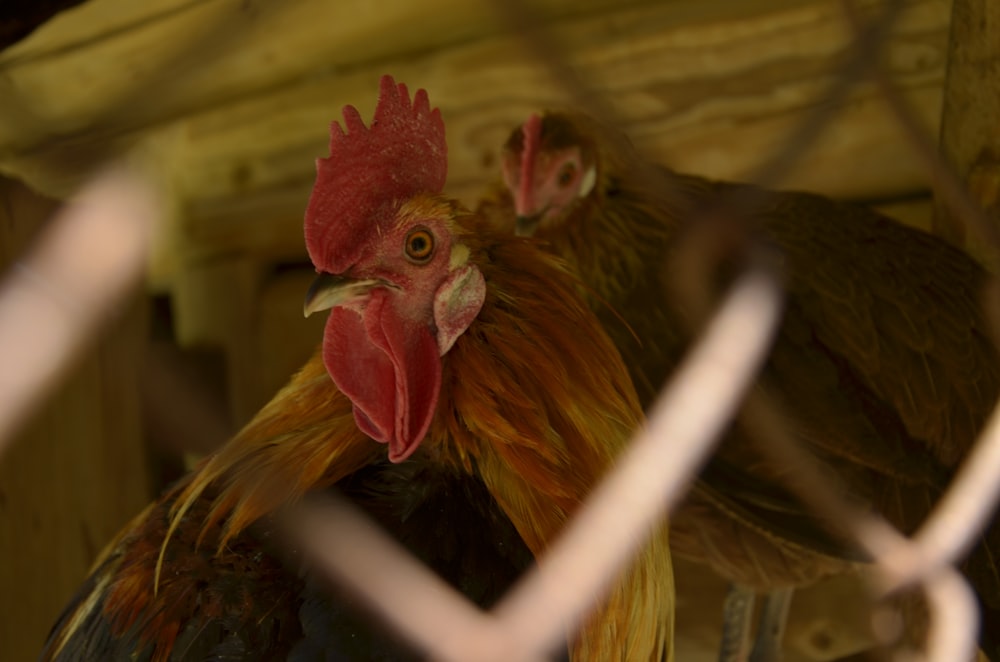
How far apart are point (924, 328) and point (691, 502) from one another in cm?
43

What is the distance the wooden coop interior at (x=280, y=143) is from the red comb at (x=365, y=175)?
0.42 metres

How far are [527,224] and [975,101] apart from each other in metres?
0.68

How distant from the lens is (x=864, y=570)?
1.60m

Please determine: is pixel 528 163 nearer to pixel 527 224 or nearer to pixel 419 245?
pixel 527 224

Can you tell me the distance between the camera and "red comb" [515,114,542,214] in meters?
1.72

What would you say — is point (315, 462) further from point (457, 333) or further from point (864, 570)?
point (864, 570)

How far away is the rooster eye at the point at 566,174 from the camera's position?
175cm

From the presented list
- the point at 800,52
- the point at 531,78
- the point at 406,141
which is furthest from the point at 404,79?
the point at 406,141

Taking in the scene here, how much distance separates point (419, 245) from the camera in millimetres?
1161

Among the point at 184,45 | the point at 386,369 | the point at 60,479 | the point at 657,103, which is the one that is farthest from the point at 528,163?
the point at 60,479

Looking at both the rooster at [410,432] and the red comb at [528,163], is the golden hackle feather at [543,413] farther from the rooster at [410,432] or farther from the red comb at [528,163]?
the red comb at [528,163]

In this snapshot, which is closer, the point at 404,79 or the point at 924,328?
the point at 924,328

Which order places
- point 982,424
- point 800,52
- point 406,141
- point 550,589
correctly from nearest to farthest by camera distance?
point 550,589, point 406,141, point 982,424, point 800,52

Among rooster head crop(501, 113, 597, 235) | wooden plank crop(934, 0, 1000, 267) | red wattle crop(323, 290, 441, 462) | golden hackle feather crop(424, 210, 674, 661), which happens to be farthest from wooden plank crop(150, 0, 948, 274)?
red wattle crop(323, 290, 441, 462)
